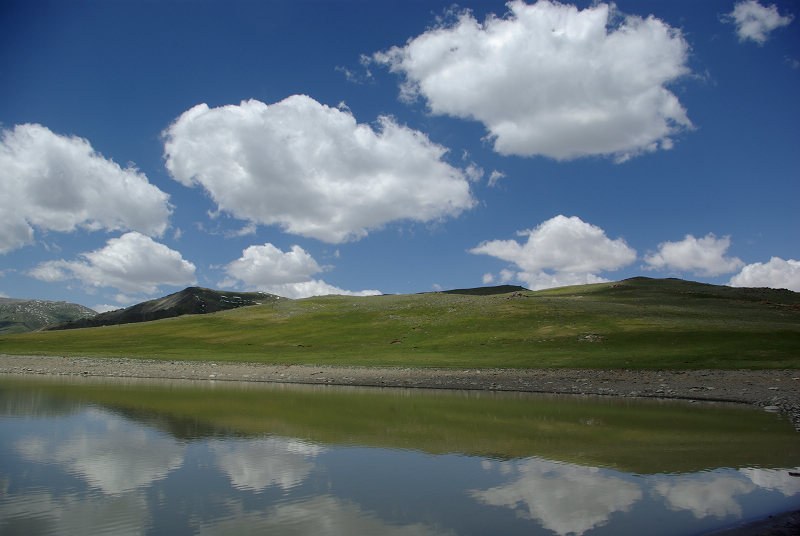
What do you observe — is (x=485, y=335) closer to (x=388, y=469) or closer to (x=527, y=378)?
(x=527, y=378)

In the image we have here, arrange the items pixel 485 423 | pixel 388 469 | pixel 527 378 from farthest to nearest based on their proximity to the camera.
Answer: pixel 527 378 < pixel 485 423 < pixel 388 469

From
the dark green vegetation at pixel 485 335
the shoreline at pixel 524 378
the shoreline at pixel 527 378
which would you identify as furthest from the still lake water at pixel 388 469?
the dark green vegetation at pixel 485 335

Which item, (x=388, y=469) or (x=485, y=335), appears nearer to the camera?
(x=388, y=469)

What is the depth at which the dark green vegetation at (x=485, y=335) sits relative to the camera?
47500 mm

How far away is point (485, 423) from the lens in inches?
939

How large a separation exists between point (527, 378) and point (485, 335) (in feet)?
77.8

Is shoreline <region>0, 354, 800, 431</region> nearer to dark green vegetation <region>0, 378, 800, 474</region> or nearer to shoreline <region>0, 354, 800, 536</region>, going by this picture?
shoreline <region>0, 354, 800, 536</region>

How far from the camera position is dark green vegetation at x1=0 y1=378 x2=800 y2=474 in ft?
59.0

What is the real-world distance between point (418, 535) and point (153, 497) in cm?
671

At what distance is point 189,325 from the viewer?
98.2 meters

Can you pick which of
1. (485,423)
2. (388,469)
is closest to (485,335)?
(485,423)

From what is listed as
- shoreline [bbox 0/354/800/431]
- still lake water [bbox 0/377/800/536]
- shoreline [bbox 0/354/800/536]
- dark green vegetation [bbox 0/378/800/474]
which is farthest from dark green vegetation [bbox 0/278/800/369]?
still lake water [bbox 0/377/800/536]

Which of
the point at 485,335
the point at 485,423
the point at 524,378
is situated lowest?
the point at 485,423

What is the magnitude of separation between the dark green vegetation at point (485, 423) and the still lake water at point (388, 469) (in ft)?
0.44
